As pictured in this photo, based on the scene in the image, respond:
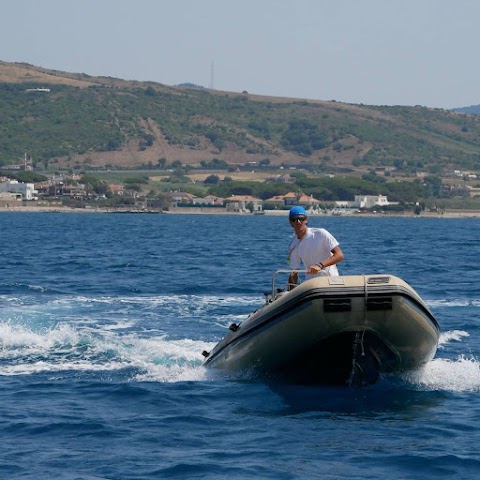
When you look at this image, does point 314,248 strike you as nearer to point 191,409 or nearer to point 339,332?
point 339,332

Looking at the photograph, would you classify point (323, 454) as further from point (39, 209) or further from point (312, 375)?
point (39, 209)

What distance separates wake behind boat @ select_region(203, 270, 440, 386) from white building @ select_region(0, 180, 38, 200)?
18117cm

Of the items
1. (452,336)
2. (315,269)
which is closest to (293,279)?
(315,269)

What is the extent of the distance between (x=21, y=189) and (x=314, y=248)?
7281 inches

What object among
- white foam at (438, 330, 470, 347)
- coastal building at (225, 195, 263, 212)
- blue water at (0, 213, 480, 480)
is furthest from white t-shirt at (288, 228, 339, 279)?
coastal building at (225, 195, 263, 212)

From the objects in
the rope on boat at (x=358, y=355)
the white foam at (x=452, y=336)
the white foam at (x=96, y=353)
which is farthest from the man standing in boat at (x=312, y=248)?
the white foam at (x=452, y=336)

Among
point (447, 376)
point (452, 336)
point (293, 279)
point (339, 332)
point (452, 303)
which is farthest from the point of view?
point (452, 303)

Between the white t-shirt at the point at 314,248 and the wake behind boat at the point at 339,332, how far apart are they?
47cm

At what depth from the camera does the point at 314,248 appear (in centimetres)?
1536

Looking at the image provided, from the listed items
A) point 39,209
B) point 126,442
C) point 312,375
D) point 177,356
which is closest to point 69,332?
point 177,356

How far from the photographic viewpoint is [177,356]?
19.6 metres

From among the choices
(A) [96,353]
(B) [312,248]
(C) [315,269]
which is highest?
(B) [312,248]

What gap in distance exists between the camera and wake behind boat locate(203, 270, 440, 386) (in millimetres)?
14711

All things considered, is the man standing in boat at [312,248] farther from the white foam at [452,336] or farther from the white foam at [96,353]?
the white foam at [452,336]
